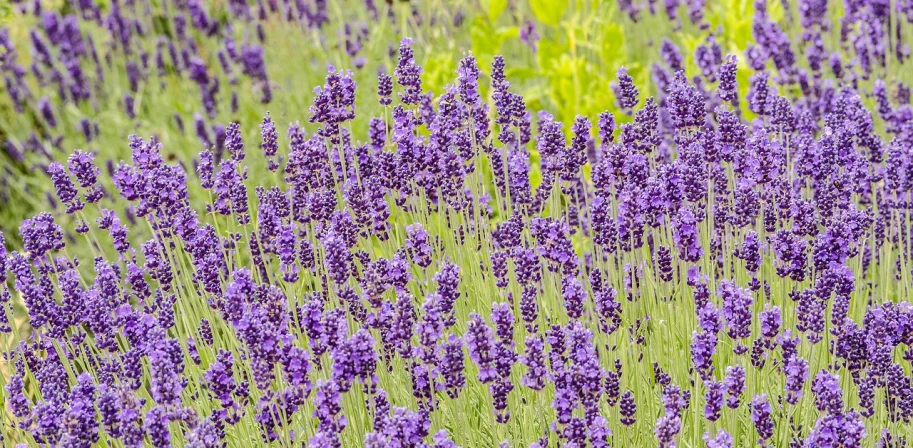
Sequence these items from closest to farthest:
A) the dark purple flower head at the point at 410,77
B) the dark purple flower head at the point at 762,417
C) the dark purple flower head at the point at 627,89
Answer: the dark purple flower head at the point at 762,417 → the dark purple flower head at the point at 410,77 → the dark purple flower head at the point at 627,89

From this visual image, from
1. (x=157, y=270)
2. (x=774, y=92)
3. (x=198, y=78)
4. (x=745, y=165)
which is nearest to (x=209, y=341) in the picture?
(x=157, y=270)

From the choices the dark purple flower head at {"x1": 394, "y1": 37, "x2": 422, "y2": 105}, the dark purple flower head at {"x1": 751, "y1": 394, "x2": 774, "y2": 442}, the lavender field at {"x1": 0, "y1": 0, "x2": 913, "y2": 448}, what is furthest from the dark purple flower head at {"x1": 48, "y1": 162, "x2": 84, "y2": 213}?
the dark purple flower head at {"x1": 751, "y1": 394, "x2": 774, "y2": 442}

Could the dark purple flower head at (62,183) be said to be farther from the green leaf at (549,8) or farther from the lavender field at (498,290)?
the green leaf at (549,8)

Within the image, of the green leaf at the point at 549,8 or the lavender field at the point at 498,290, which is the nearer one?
the lavender field at the point at 498,290

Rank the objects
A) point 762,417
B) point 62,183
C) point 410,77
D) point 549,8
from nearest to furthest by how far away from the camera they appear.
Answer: point 762,417 → point 62,183 → point 410,77 → point 549,8

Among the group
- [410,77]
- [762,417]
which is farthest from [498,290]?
[762,417]

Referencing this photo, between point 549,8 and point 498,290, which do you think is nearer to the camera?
point 498,290

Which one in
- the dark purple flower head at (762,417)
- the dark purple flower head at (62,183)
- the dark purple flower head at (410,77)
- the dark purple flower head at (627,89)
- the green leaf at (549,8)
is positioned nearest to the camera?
the dark purple flower head at (762,417)

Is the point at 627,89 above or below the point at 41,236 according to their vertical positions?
above

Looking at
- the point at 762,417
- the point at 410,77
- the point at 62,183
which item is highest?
the point at 410,77

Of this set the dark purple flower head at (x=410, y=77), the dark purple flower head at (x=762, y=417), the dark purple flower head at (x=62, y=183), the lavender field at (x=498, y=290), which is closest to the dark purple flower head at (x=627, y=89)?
the lavender field at (x=498, y=290)

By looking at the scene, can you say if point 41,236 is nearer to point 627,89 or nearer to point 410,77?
point 410,77

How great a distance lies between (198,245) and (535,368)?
1351 mm

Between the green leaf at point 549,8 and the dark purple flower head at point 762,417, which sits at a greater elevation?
the green leaf at point 549,8
